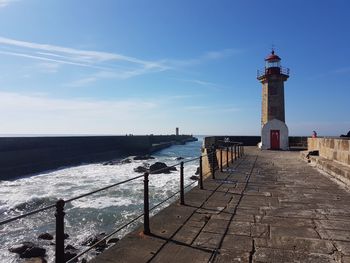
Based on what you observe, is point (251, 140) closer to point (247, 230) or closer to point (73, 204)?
point (73, 204)

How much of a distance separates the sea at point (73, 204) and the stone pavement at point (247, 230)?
187 inches

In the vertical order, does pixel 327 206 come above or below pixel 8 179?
above

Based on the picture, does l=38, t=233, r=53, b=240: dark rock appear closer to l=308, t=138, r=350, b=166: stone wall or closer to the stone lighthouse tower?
l=308, t=138, r=350, b=166: stone wall

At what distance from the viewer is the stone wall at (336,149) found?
10425 millimetres

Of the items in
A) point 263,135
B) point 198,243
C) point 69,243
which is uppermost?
point 263,135

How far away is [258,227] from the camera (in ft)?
16.6

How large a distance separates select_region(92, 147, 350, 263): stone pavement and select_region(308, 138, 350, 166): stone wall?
2556 millimetres

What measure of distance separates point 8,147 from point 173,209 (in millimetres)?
27662

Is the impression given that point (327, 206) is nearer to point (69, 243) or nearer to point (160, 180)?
point (69, 243)

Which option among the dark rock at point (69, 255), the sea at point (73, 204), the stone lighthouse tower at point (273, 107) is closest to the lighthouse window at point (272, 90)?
the stone lighthouse tower at point (273, 107)

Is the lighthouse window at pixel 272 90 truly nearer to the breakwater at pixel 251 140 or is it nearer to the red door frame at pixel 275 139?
the red door frame at pixel 275 139

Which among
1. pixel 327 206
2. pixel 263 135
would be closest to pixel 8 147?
pixel 263 135

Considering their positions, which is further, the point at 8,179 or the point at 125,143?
the point at 125,143

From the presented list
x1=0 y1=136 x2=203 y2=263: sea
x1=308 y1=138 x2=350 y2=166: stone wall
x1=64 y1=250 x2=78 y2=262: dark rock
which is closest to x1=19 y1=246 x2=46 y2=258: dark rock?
x1=0 y1=136 x2=203 y2=263: sea
